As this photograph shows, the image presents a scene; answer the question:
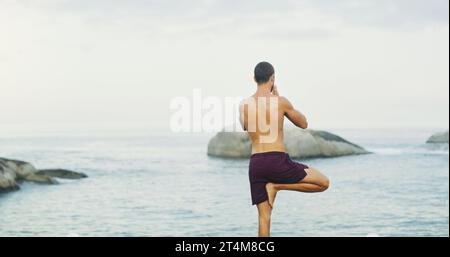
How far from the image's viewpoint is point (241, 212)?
3484cm

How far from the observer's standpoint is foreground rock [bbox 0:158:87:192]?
97.2 feet

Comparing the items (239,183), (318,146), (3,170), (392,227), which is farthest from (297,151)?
(3,170)

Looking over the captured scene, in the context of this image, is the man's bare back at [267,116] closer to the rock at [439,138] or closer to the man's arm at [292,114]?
the man's arm at [292,114]

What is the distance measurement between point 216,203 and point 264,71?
103 feet

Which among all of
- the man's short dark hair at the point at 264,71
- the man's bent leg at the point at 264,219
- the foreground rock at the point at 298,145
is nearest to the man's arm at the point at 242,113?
the man's short dark hair at the point at 264,71

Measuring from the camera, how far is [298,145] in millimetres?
48250

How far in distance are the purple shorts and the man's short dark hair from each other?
2.65 ft

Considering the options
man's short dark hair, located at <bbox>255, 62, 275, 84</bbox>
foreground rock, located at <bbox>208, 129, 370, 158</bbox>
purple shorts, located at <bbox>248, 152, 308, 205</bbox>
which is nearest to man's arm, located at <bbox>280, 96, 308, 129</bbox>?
man's short dark hair, located at <bbox>255, 62, 275, 84</bbox>

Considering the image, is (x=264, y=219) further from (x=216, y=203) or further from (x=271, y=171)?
(x=216, y=203)

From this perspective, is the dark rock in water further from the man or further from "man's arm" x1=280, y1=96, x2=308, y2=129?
"man's arm" x1=280, y1=96, x2=308, y2=129

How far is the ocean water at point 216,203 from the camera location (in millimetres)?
30344
